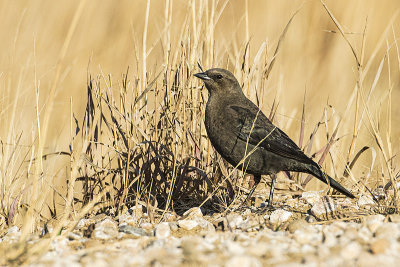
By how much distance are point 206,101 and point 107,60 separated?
3035 mm

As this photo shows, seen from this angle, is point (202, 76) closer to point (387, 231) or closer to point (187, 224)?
point (187, 224)

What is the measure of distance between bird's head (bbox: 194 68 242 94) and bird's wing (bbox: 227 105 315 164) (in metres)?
0.18

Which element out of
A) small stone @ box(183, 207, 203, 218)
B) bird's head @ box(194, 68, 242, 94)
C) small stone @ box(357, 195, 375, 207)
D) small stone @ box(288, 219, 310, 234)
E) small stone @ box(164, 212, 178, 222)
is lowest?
small stone @ box(164, 212, 178, 222)

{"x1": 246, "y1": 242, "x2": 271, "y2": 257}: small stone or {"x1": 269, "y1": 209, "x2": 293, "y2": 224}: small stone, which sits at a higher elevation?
{"x1": 246, "y1": 242, "x2": 271, "y2": 257}: small stone

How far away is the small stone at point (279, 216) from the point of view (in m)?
4.43

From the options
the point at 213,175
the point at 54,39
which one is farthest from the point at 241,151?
the point at 54,39

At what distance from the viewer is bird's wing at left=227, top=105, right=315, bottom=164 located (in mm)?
5090

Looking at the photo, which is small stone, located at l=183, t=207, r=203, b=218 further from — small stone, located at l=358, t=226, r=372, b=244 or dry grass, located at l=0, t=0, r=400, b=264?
A: small stone, located at l=358, t=226, r=372, b=244

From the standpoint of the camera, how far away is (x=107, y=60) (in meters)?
8.23

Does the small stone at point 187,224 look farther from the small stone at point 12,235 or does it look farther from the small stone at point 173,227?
the small stone at point 12,235

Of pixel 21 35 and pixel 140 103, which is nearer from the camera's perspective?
pixel 140 103

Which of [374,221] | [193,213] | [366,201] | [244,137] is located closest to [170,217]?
[193,213]

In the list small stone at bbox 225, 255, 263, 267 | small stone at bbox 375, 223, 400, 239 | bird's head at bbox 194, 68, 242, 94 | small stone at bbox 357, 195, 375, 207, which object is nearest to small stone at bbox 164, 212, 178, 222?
bird's head at bbox 194, 68, 242, 94

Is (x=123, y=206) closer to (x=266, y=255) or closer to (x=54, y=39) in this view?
(x=266, y=255)
